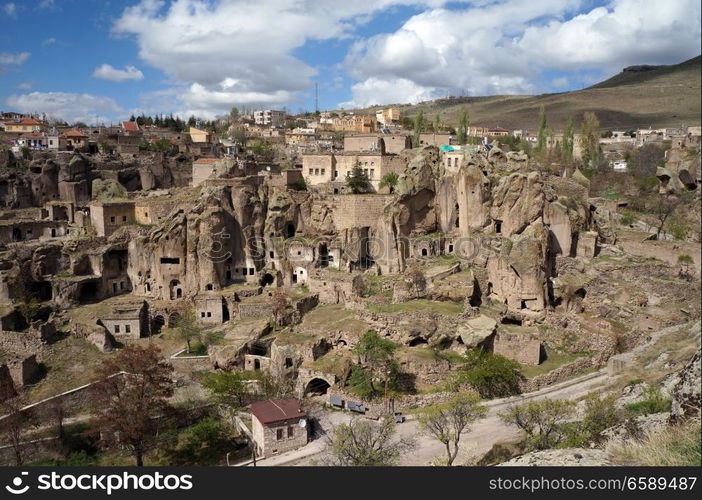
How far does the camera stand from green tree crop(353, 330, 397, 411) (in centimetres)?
2372

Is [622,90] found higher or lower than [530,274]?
higher

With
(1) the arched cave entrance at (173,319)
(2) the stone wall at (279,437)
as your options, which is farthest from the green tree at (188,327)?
(2) the stone wall at (279,437)

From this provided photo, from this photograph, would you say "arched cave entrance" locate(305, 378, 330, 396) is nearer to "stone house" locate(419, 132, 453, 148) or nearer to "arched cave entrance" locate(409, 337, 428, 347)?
"arched cave entrance" locate(409, 337, 428, 347)

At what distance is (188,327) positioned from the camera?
1180 inches

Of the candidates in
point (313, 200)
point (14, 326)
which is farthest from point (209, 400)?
point (313, 200)

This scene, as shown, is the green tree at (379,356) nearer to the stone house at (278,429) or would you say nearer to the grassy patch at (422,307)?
the grassy patch at (422,307)

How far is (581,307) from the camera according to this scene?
28.5 metres

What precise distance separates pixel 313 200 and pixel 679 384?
86.7 feet

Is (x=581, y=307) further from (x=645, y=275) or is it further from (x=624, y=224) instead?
(x=624, y=224)

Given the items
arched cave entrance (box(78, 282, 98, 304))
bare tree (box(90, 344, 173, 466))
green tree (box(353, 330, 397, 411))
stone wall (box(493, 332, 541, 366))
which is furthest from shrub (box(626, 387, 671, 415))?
arched cave entrance (box(78, 282, 98, 304))

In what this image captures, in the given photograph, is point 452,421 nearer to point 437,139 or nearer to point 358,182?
point 358,182

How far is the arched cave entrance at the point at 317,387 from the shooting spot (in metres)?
24.6

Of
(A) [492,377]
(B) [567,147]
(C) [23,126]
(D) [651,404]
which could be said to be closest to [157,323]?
(A) [492,377]

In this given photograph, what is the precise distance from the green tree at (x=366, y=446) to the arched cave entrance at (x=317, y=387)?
3730mm
